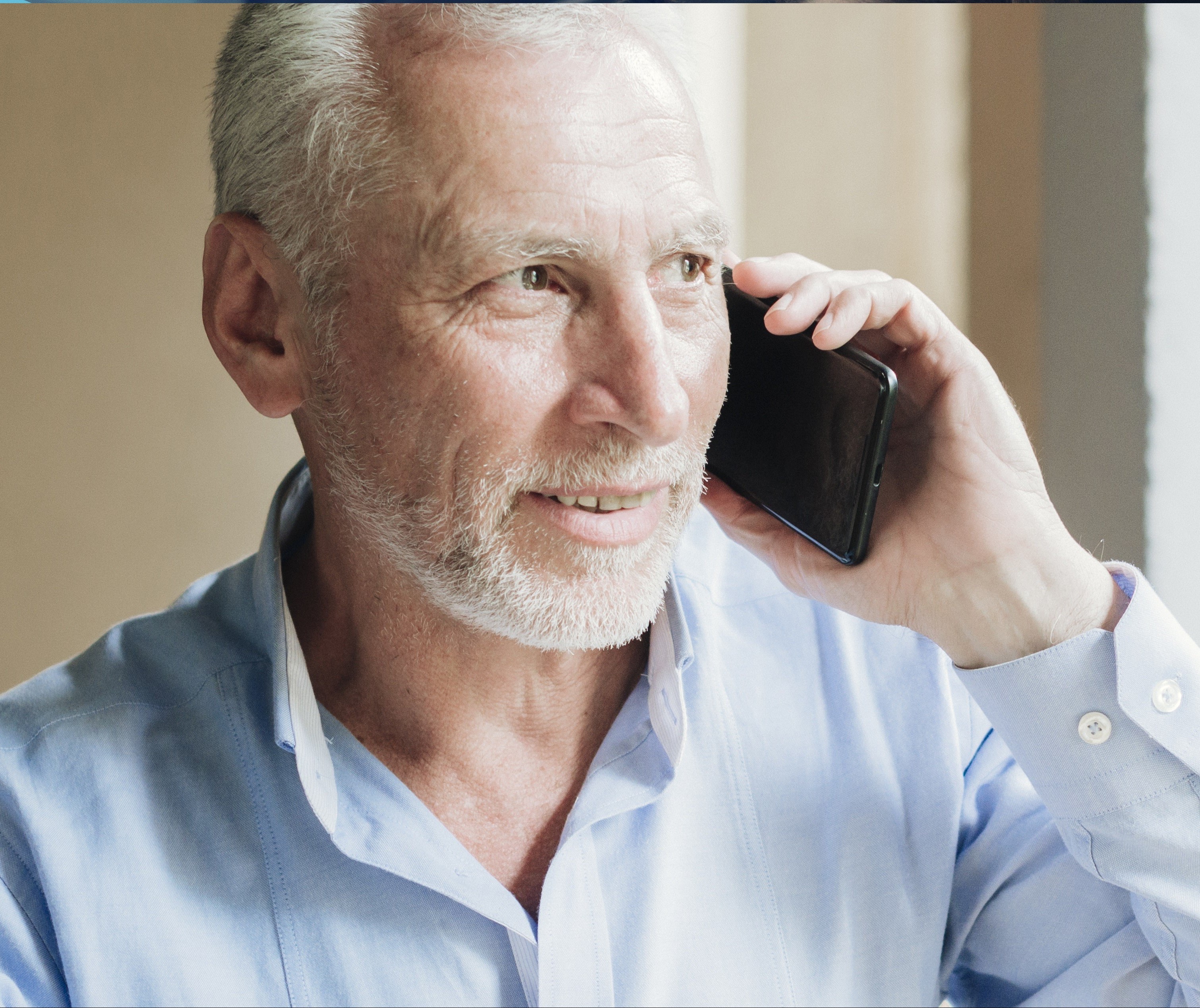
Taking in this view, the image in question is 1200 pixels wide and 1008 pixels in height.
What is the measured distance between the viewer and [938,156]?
169 cm

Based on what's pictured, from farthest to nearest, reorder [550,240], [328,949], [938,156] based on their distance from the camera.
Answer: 1. [938,156]
2. [328,949]
3. [550,240]

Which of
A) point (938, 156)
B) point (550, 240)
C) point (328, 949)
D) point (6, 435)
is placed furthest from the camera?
point (938, 156)

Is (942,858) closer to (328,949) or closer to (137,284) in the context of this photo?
(328,949)

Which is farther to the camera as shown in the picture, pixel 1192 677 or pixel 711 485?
pixel 711 485

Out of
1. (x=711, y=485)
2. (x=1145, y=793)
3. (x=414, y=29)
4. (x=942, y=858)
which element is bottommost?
(x=942, y=858)

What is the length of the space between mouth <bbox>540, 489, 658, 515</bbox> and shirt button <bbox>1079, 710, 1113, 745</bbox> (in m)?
0.42

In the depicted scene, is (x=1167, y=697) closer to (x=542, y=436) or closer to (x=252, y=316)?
(x=542, y=436)

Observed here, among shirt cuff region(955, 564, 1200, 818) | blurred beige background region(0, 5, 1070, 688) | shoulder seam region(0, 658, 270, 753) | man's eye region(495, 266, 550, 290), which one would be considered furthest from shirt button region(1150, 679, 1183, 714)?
blurred beige background region(0, 5, 1070, 688)

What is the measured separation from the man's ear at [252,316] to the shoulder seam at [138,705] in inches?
9.5

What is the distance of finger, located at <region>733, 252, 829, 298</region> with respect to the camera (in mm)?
1060

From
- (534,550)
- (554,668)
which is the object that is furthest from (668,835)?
(534,550)

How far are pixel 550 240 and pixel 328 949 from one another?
0.63 metres

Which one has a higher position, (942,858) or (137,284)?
(137,284)

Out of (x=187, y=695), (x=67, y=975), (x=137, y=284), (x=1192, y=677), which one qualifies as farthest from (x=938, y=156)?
(x=67, y=975)
